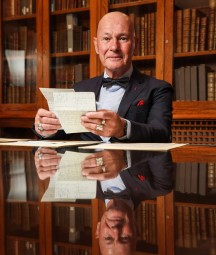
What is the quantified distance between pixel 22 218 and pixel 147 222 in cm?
14

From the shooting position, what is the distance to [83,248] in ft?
1.01

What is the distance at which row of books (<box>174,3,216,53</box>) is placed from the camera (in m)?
2.62

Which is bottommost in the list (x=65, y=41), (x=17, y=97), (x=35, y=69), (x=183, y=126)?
(x=183, y=126)

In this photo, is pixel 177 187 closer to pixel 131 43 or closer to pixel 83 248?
pixel 83 248

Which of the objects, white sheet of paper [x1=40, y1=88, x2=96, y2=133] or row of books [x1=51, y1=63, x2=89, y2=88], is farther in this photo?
row of books [x1=51, y1=63, x2=89, y2=88]

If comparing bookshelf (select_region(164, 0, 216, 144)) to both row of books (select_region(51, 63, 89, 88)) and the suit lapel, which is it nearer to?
row of books (select_region(51, 63, 89, 88))

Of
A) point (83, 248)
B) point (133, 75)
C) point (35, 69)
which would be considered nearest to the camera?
point (83, 248)

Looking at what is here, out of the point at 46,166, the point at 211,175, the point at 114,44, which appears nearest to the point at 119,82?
the point at 114,44

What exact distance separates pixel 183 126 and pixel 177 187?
2.21 metres

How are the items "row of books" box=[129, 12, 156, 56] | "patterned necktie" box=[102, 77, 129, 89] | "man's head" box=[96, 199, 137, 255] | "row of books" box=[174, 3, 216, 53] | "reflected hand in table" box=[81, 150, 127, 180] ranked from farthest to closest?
"row of books" box=[129, 12, 156, 56], "row of books" box=[174, 3, 216, 53], "patterned necktie" box=[102, 77, 129, 89], "reflected hand in table" box=[81, 150, 127, 180], "man's head" box=[96, 199, 137, 255]

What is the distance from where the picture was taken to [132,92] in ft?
5.96

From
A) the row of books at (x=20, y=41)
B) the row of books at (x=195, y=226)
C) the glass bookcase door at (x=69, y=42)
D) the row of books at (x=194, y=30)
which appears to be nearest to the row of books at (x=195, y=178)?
the row of books at (x=195, y=226)

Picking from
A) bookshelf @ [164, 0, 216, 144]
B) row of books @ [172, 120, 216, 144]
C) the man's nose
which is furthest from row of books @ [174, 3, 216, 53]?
the man's nose

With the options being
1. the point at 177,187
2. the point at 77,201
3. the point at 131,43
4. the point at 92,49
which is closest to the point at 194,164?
the point at 177,187
